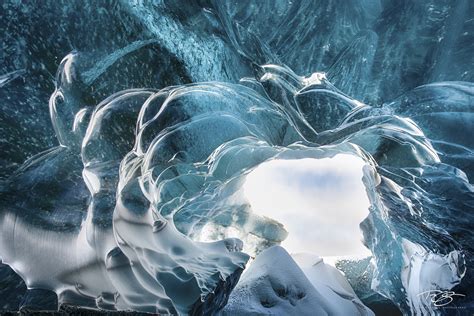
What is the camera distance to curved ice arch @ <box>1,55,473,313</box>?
168 centimetres

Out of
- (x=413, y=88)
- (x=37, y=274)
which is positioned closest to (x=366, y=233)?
(x=413, y=88)

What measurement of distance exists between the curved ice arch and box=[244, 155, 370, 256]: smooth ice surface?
0.04 m

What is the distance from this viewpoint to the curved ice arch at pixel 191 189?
5.52 ft

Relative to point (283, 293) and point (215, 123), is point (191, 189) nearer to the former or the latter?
point (215, 123)

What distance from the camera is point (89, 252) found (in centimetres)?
183

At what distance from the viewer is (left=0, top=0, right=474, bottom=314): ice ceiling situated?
1670 mm

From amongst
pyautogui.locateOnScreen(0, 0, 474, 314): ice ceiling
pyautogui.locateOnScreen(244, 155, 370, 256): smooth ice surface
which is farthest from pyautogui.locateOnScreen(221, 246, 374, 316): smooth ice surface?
pyautogui.locateOnScreen(244, 155, 370, 256): smooth ice surface
